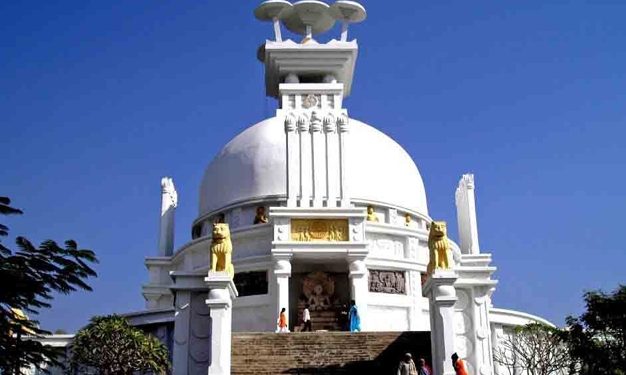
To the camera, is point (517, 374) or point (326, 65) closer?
point (517, 374)

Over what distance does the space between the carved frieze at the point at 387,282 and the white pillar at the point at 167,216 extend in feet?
39.9

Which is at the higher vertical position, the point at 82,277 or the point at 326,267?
the point at 326,267

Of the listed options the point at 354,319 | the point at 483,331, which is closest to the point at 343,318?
the point at 354,319

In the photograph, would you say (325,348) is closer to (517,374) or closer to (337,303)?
(337,303)

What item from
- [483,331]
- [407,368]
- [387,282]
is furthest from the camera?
[387,282]

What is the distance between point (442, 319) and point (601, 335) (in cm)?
671

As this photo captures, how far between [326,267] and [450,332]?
1086cm

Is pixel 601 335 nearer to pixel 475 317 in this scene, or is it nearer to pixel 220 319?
pixel 475 317

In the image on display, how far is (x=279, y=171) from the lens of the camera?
34.5 metres

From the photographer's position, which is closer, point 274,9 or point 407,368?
point 407,368

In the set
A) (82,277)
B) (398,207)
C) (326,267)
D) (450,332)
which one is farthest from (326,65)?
(82,277)

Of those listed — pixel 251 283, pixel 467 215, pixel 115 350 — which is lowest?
pixel 115 350

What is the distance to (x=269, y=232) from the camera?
99.8ft

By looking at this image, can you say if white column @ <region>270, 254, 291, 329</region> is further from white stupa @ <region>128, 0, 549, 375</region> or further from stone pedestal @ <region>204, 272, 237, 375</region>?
stone pedestal @ <region>204, 272, 237, 375</region>
